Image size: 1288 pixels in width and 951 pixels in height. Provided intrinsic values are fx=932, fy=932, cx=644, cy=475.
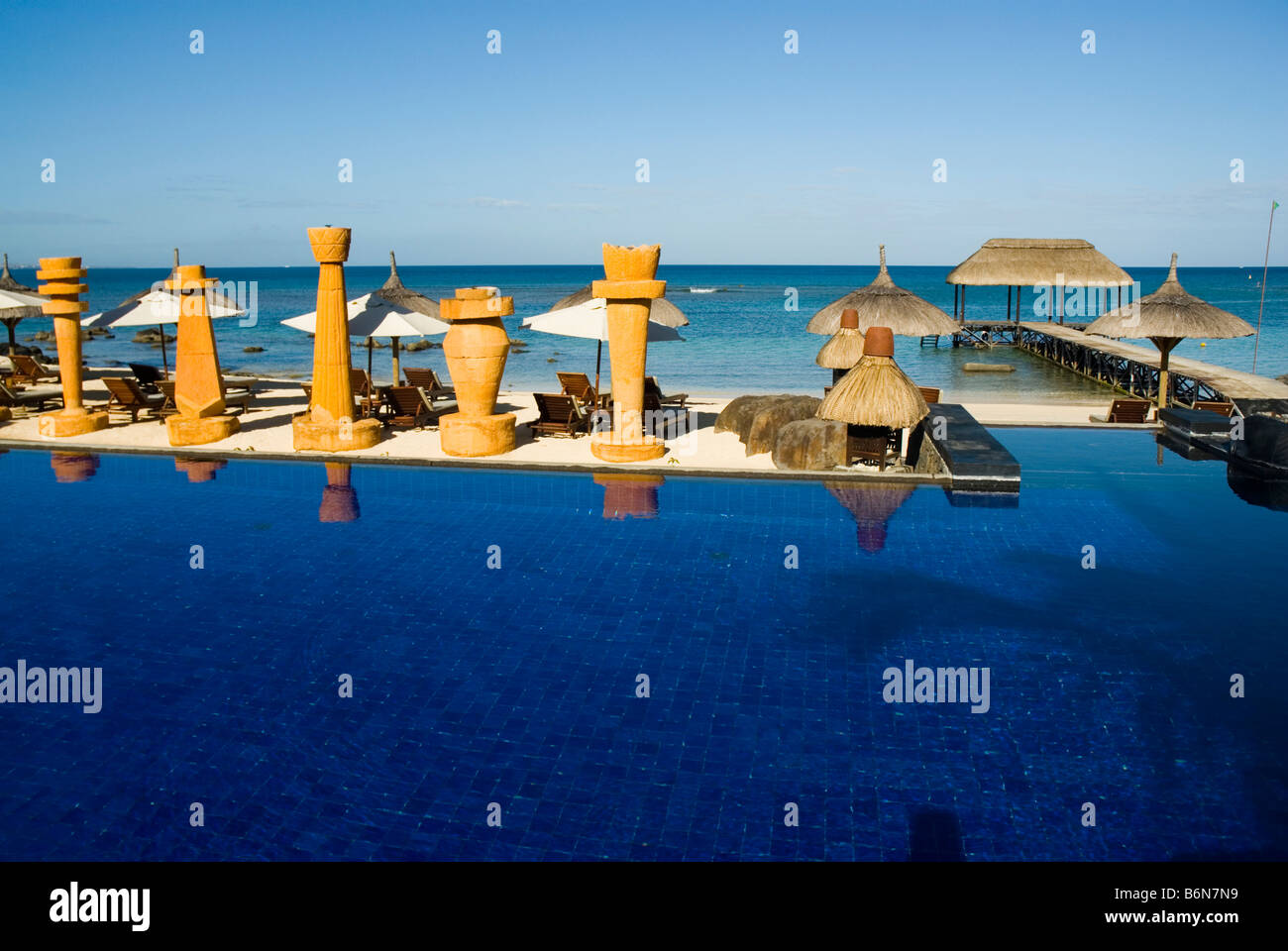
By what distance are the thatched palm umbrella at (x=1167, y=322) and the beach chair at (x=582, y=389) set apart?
9.10m

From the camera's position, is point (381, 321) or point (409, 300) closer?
point (381, 321)

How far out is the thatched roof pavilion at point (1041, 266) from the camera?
32656mm

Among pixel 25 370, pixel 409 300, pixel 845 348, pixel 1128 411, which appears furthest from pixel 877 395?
pixel 25 370

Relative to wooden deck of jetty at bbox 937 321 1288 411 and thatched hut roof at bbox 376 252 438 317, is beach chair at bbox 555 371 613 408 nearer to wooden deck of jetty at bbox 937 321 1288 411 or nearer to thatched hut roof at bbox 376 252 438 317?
thatched hut roof at bbox 376 252 438 317

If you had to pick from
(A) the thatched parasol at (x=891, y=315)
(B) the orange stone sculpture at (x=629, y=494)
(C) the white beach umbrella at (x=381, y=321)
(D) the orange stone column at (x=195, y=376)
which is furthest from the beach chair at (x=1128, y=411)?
(D) the orange stone column at (x=195, y=376)

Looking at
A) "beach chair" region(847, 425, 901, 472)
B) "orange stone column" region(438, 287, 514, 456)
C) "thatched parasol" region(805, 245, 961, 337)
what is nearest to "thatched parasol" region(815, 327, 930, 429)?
"beach chair" region(847, 425, 901, 472)

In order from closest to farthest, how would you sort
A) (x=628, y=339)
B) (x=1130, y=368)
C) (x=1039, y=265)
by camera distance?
(x=628, y=339) → (x=1130, y=368) → (x=1039, y=265)

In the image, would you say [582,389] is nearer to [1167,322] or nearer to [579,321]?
[579,321]

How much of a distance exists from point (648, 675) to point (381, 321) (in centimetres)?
1040

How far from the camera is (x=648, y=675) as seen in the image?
643cm

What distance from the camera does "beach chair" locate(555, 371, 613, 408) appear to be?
15822mm

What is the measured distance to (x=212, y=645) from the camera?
275 inches
